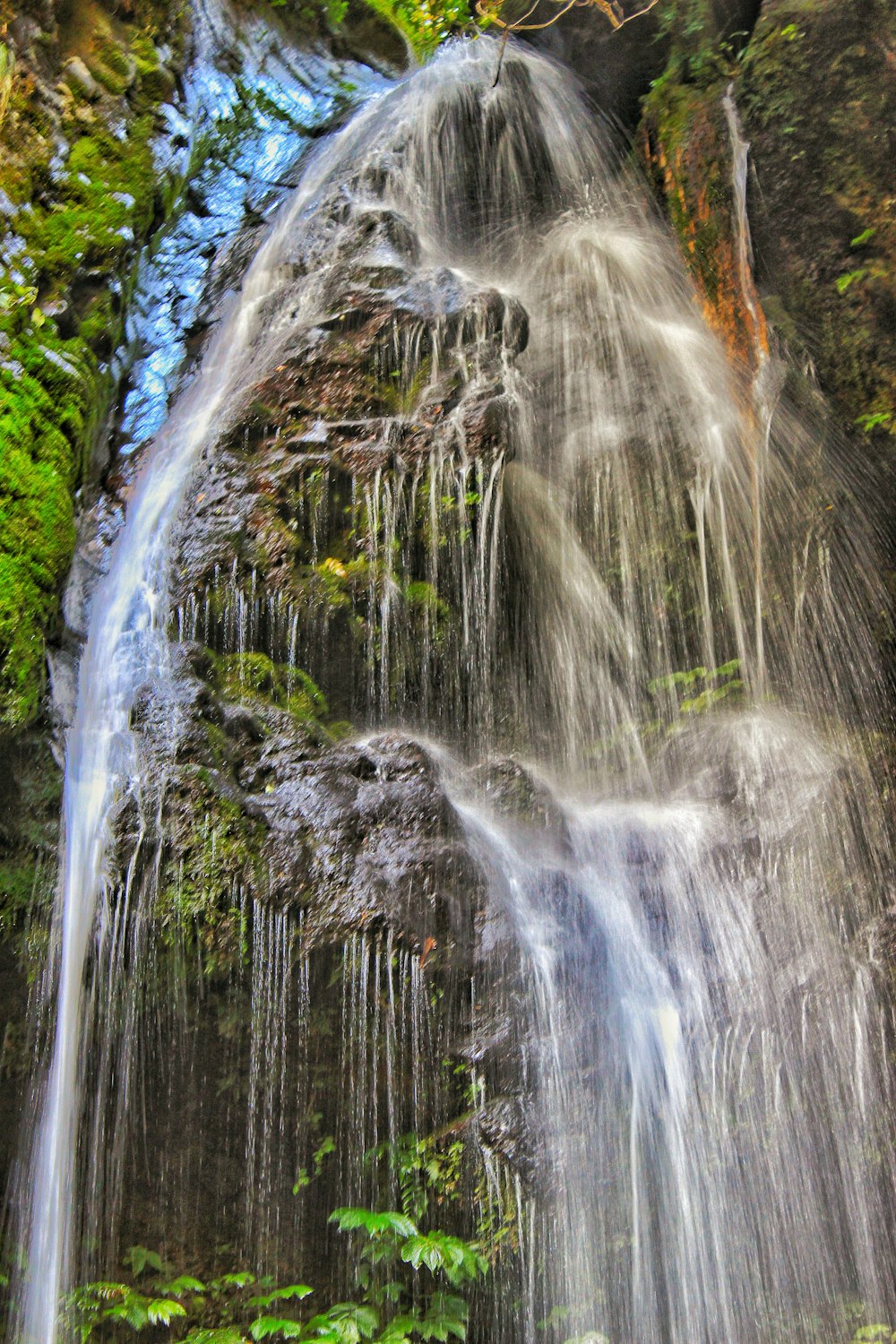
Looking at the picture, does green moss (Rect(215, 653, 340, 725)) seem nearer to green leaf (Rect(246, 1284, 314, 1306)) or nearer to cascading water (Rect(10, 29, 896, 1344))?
cascading water (Rect(10, 29, 896, 1344))

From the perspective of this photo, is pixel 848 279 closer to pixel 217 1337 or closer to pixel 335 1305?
pixel 335 1305

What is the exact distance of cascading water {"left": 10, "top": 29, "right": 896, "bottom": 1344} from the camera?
4.46 metres

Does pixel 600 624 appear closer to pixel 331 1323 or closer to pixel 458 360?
pixel 458 360

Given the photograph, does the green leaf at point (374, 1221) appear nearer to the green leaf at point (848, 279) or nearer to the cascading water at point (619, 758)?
the cascading water at point (619, 758)

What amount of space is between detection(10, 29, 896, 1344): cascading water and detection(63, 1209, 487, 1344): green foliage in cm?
22

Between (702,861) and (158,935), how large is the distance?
2.76 meters

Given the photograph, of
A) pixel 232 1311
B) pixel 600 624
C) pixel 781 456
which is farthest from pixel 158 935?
pixel 781 456

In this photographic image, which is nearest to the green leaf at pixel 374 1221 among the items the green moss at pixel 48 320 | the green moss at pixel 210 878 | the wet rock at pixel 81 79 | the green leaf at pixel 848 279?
the green moss at pixel 210 878

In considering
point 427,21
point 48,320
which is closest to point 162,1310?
point 48,320

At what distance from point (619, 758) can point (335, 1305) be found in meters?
3.14

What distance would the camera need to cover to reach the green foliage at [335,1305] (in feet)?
13.2

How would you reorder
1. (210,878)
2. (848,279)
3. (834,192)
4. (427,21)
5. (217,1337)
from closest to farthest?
1. (217,1337)
2. (210,878)
3. (848,279)
4. (834,192)
5. (427,21)

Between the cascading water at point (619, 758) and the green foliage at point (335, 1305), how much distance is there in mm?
220

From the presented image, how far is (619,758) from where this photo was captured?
19.5 ft
